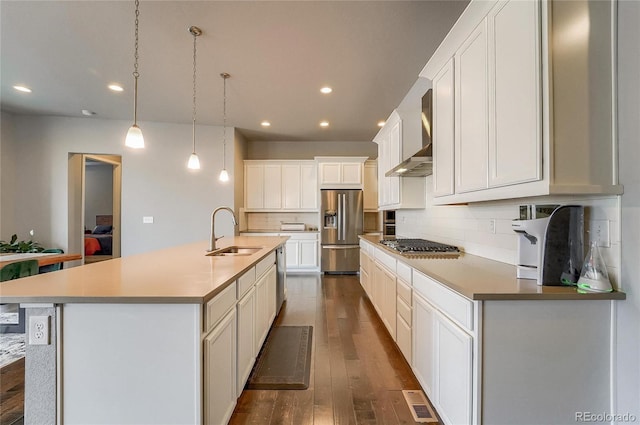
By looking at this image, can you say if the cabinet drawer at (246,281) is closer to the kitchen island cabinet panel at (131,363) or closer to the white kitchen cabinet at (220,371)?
the white kitchen cabinet at (220,371)

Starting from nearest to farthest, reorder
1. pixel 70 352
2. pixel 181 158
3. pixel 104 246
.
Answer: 1. pixel 70 352
2. pixel 181 158
3. pixel 104 246

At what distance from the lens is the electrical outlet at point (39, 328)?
1180 mm

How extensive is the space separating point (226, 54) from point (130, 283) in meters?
2.42

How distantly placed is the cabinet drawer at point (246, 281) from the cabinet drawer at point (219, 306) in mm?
112

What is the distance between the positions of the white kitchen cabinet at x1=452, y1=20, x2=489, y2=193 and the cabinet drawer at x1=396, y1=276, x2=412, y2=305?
32.1 inches

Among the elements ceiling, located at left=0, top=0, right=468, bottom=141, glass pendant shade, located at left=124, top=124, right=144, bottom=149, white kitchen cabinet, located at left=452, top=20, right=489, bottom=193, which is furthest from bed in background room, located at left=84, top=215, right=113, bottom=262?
white kitchen cabinet, located at left=452, top=20, right=489, bottom=193

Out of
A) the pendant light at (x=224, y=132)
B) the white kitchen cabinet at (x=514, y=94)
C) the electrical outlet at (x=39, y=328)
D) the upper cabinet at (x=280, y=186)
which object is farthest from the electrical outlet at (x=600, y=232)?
the upper cabinet at (x=280, y=186)

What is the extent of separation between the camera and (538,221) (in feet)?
4.40

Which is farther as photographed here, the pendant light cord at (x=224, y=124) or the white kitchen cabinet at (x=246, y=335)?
the pendant light cord at (x=224, y=124)

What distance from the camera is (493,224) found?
6.80 feet

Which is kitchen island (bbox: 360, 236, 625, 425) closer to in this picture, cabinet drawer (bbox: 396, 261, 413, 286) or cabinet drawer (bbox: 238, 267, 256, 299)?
cabinet drawer (bbox: 396, 261, 413, 286)

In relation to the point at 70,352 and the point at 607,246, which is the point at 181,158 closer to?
the point at 70,352

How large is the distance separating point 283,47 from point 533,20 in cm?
208

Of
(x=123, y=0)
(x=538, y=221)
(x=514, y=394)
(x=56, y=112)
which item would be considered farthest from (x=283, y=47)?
(x=56, y=112)
